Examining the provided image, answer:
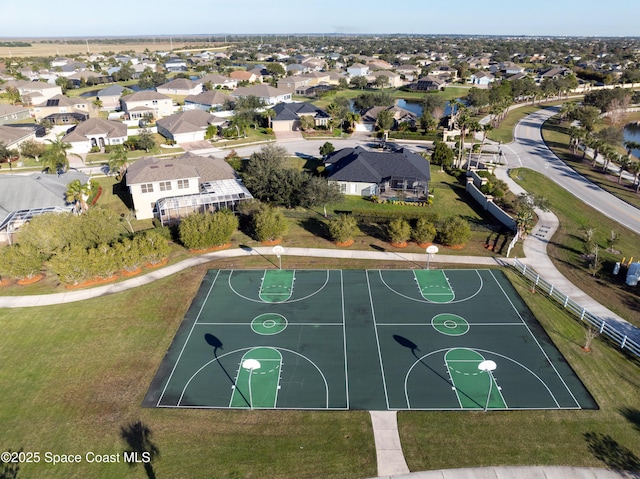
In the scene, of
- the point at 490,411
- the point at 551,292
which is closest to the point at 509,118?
the point at 551,292

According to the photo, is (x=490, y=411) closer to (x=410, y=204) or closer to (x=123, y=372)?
(x=123, y=372)

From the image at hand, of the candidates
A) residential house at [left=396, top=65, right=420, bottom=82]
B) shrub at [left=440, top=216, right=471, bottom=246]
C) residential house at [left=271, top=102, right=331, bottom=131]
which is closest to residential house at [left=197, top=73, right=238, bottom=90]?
residential house at [left=271, top=102, right=331, bottom=131]

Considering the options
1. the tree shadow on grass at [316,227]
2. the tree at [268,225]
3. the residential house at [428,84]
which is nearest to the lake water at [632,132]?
the residential house at [428,84]

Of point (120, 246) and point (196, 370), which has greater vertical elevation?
point (120, 246)

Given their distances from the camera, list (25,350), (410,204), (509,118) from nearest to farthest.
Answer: (25,350) → (410,204) → (509,118)

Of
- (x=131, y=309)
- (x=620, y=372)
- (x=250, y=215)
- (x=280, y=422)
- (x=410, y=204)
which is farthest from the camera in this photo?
(x=410, y=204)

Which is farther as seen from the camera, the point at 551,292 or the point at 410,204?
the point at 410,204
